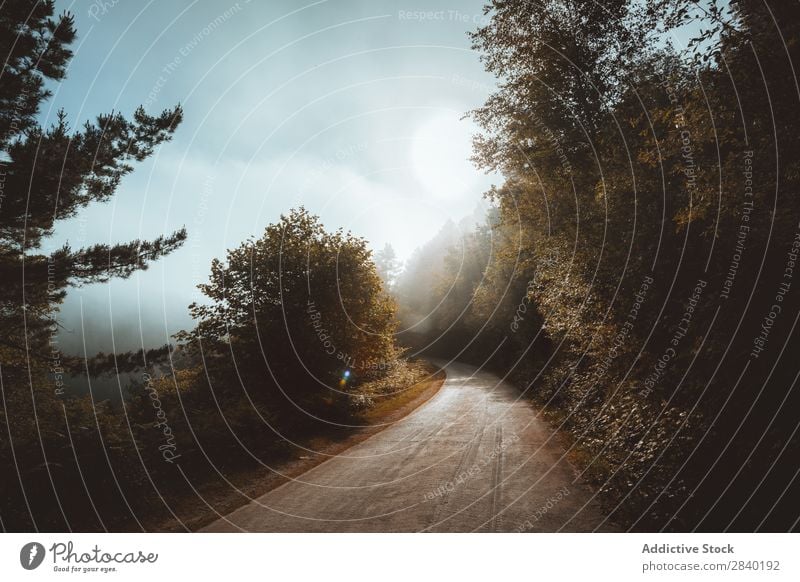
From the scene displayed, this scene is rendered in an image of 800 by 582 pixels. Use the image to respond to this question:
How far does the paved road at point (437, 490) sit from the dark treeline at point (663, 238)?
1.20m

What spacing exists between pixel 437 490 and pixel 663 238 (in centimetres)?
957

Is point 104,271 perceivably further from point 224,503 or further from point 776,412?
point 776,412

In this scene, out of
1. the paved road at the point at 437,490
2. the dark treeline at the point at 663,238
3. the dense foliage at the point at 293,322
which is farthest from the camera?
the dense foliage at the point at 293,322

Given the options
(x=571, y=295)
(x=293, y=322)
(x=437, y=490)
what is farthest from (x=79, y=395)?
(x=571, y=295)

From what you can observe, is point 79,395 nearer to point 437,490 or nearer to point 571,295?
point 437,490

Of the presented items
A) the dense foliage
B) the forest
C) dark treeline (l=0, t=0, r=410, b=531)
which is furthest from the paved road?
the dense foliage

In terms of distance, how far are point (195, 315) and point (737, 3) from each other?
66.4ft

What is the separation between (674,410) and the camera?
8.05 meters

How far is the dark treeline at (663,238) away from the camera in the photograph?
5586 millimetres

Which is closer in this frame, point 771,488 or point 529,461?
point 771,488

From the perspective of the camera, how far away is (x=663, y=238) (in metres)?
10.4

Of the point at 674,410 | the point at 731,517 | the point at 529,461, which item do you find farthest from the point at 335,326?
the point at 731,517

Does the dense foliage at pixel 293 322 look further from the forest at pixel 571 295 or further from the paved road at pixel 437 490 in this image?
the paved road at pixel 437 490

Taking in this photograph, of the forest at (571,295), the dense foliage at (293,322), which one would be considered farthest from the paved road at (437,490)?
the dense foliage at (293,322)
